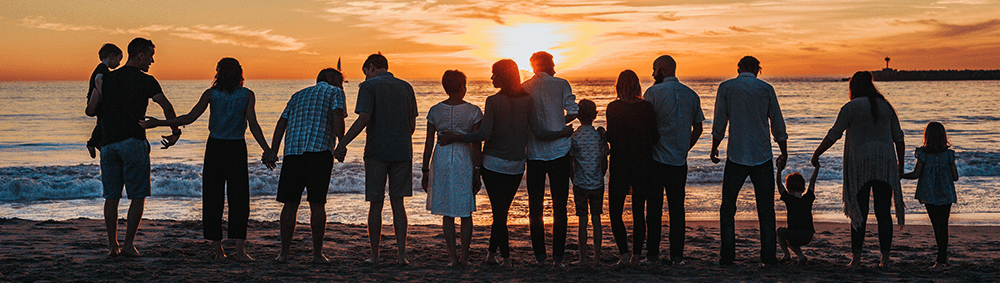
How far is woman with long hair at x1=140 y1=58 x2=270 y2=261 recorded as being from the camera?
465 cm

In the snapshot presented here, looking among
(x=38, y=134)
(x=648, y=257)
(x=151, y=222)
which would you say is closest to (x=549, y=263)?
(x=648, y=257)

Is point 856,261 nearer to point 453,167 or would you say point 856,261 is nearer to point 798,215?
point 798,215

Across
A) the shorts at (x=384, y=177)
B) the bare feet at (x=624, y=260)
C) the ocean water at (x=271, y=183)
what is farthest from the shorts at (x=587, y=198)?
the ocean water at (x=271, y=183)

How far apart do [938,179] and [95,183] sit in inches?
498

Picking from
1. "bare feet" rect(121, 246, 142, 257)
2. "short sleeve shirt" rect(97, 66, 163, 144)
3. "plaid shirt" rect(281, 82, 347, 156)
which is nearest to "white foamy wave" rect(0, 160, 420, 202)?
"bare feet" rect(121, 246, 142, 257)

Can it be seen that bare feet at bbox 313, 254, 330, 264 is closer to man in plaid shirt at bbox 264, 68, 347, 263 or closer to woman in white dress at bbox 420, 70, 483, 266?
man in plaid shirt at bbox 264, 68, 347, 263

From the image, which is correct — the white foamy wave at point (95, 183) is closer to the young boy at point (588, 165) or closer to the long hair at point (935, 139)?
the young boy at point (588, 165)

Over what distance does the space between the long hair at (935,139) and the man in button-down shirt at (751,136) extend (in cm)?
115

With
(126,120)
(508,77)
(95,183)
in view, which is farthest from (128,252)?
(95,183)

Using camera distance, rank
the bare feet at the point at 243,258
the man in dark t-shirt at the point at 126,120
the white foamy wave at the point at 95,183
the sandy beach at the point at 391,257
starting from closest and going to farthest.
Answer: the sandy beach at the point at 391,257
the man in dark t-shirt at the point at 126,120
the bare feet at the point at 243,258
the white foamy wave at the point at 95,183

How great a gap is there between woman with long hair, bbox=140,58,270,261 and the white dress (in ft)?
4.01

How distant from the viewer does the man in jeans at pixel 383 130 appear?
15.2 feet

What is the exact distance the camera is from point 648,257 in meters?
4.95

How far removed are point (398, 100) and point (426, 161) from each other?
0.48 metres
